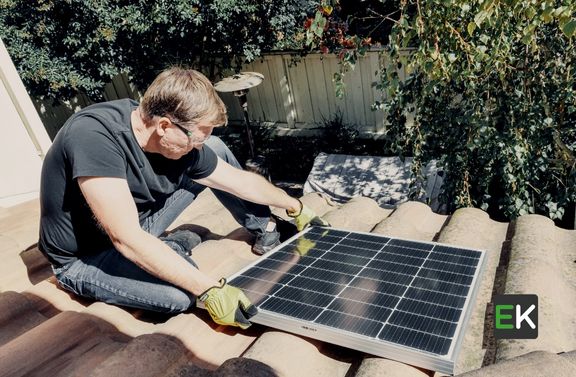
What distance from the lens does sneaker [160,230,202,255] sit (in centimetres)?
317

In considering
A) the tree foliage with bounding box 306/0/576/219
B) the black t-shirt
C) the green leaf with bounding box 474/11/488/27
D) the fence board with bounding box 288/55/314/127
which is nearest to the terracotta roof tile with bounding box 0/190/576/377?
the black t-shirt

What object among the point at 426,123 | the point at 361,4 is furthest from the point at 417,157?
the point at 361,4

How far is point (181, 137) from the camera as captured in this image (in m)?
2.61

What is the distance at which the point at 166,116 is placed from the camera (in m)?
2.56

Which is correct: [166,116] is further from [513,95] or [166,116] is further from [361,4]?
[361,4]

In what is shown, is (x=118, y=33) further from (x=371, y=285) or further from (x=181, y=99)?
(x=371, y=285)

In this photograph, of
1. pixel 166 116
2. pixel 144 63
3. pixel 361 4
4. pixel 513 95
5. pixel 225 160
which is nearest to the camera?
pixel 166 116

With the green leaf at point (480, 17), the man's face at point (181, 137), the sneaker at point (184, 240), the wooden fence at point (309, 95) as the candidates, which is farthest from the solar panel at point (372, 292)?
the wooden fence at point (309, 95)

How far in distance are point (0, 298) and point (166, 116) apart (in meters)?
1.56

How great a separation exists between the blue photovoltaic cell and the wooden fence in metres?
7.99

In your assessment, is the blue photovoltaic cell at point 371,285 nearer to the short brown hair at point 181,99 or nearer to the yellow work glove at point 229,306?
the yellow work glove at point 229,306

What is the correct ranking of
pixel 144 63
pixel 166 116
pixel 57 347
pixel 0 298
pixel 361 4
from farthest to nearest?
pixel 361 4 < pixel 144 63 < pixel 0 298 < pixel 166 116 < pixel 57 347

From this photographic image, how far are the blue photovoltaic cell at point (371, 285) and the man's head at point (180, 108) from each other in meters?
0.91

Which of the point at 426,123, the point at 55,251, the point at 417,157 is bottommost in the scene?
the point at 417,157
